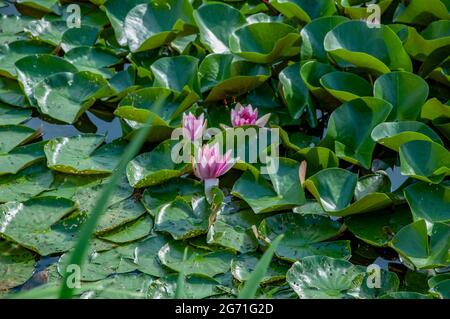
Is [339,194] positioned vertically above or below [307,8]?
below

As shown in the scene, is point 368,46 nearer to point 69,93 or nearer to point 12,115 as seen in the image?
point 69,93

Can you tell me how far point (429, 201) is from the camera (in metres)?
2.45

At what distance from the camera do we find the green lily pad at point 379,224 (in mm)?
2414

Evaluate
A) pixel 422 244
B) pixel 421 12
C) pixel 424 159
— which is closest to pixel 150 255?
pixel 422 244

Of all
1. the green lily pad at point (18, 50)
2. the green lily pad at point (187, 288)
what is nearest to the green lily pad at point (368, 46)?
the green lily pad at point (187, 288)

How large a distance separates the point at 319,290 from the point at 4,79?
1743 millimetres

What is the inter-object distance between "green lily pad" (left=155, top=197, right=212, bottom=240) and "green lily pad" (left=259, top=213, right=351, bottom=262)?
0.20m

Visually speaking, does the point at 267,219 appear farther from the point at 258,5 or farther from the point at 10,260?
the point at 258,5

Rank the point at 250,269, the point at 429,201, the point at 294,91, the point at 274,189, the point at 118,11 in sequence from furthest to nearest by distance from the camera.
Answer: the point at 118,11
the point at 294,91
the point at 274,189
the point at 429,201
the point at 250,269

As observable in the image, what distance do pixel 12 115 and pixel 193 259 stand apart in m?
1.13

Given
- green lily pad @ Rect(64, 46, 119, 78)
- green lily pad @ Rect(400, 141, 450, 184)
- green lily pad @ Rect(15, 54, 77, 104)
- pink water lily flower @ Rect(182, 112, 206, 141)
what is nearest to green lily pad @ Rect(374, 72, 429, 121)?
green lily pad @ Rect(400, 141, 450, 184)

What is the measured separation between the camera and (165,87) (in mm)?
3023

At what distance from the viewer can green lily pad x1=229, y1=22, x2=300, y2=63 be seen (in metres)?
3.00

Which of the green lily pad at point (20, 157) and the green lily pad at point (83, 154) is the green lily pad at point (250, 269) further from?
the green lily pad at point (20, 157)
